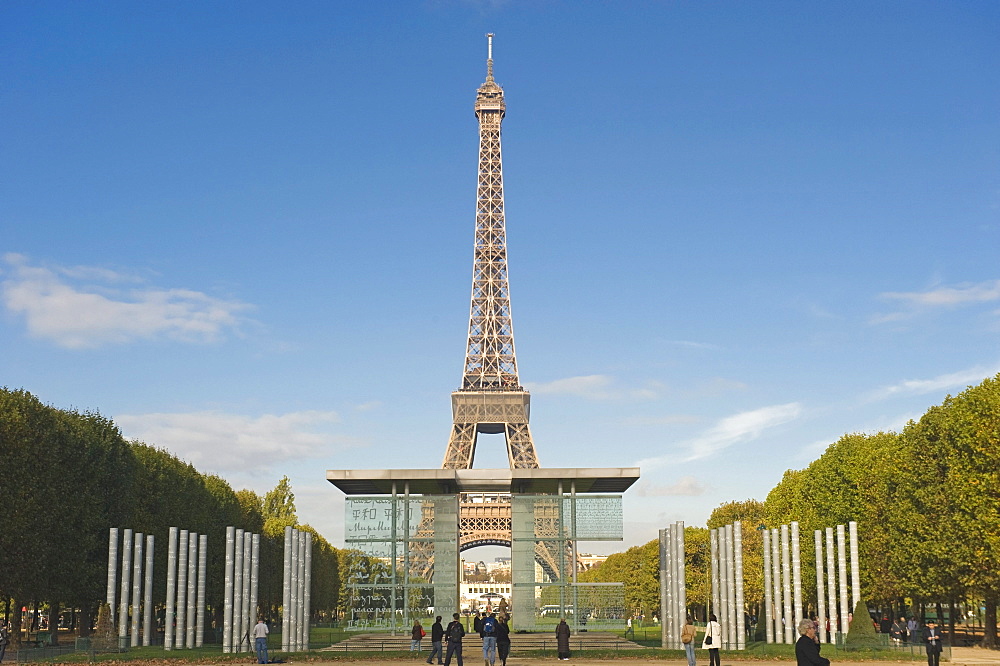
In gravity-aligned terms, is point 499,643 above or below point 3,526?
below

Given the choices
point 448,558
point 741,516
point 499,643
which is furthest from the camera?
point 741,516

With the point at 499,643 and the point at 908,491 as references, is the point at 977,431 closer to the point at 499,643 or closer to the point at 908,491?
the point at 908,491

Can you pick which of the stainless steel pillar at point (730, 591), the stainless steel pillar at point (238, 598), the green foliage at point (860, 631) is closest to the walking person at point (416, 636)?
the stainless steel pillar at point (238, 598)

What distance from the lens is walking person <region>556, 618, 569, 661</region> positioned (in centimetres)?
3478

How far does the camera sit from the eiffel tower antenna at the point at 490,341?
4063 inches

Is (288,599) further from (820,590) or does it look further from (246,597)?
(820,590)

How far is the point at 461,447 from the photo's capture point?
337ft

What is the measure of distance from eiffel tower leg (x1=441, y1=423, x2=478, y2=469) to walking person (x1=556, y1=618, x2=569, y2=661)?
6346 cm

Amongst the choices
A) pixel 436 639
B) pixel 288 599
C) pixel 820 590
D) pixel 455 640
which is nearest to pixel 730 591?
pixel 820 590

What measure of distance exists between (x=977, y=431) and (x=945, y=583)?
7493 mm

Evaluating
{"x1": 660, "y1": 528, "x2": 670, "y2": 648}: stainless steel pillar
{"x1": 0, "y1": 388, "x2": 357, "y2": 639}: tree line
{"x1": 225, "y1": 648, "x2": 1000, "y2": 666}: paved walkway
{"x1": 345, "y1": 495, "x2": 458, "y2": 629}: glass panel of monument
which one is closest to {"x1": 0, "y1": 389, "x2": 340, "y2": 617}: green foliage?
{"x1": 0, "y1": 388, "x2": 357, "y2": 639}: tree line

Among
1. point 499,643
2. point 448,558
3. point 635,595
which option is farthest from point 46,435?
point 635,595

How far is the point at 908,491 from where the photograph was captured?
50.7 m

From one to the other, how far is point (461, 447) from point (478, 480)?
2308 inches
